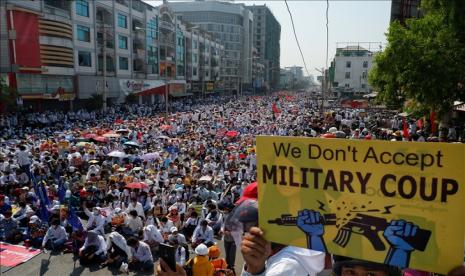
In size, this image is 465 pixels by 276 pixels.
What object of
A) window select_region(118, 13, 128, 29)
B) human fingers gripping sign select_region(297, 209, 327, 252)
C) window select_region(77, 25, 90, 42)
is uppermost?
window select_region(118, 13, 128, 29)

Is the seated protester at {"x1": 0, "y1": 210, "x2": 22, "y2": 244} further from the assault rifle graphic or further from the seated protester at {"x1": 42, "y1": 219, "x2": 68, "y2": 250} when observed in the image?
the assault rifle graphic

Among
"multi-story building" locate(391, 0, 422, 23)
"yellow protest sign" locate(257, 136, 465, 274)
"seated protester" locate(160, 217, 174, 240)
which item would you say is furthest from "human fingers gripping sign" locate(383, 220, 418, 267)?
"multi-story building" locate(391, 0, 422, 23)

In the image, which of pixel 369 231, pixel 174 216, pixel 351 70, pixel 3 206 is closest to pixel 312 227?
pixel 369 231

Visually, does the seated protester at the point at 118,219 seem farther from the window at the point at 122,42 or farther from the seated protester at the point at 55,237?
the window at the point at 122,42

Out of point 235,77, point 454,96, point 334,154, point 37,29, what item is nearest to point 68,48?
point 37,29

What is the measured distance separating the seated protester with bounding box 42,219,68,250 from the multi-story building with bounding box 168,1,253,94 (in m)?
76.9

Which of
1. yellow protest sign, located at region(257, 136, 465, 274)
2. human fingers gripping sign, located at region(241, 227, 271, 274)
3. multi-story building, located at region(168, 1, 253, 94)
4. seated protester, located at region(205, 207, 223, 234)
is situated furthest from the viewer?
multi-story building, located at region(168, 1, 253, 94)

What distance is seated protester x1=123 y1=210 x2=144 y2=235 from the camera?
28.1 ft

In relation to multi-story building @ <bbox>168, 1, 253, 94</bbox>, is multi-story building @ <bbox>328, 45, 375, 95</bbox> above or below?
below

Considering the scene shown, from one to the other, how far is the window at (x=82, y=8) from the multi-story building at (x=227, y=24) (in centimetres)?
5215

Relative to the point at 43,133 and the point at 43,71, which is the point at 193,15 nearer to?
the point at 43,71

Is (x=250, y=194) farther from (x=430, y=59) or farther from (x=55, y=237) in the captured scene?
(x=430, y=59)

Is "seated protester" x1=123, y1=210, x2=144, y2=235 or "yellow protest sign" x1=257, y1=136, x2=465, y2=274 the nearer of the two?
"yellow protest sign" x1=257, y1=136, x2=465, y2=274

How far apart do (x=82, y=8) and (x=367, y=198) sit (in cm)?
3494
